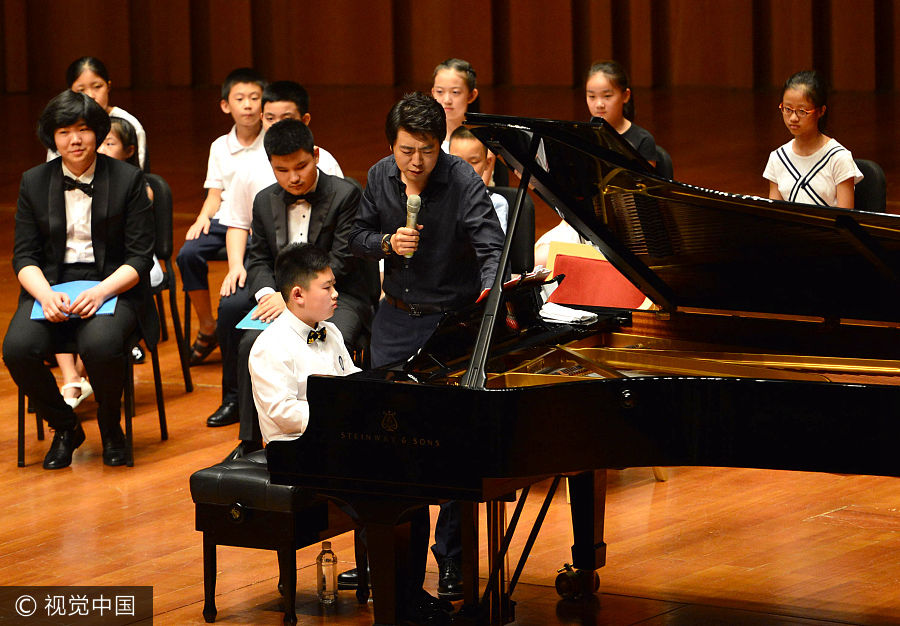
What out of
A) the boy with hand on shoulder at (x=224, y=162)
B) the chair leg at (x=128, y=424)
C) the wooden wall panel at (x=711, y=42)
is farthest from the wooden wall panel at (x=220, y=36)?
the chair leg at (x=128, y=424)

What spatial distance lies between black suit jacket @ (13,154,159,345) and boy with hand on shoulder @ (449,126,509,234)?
1174 millimetres

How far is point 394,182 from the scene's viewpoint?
13.1ft

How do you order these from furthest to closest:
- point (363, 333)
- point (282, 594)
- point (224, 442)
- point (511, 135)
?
1. point (224, 442)
2. point (363, 333)
3. point (282, 594)
4. point (511, 135)

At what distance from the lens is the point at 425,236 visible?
3.95m

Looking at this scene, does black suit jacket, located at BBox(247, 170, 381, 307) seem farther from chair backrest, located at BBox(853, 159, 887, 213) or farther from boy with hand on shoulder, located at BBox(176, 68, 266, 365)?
chair backrest, located at BBox(853, 159, 887, 213)

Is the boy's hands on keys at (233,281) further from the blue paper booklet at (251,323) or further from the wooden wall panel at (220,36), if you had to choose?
the wooden wall panel at (220,36)

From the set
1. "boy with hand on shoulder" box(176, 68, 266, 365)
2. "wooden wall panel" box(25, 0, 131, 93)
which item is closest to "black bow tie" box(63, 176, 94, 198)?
"boy with hand on shoulder" box(176, 68, 266, 365)

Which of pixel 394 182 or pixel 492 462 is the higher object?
pixel 394 182

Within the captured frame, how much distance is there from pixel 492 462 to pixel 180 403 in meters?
3.15

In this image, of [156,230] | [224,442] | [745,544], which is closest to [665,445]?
[745,544]

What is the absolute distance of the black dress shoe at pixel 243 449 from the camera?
377 centimetres

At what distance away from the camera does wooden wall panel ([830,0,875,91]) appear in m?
12.0

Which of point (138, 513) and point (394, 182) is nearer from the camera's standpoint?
point (394, 182)

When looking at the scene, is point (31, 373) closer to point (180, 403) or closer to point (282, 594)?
point (180, 403)
